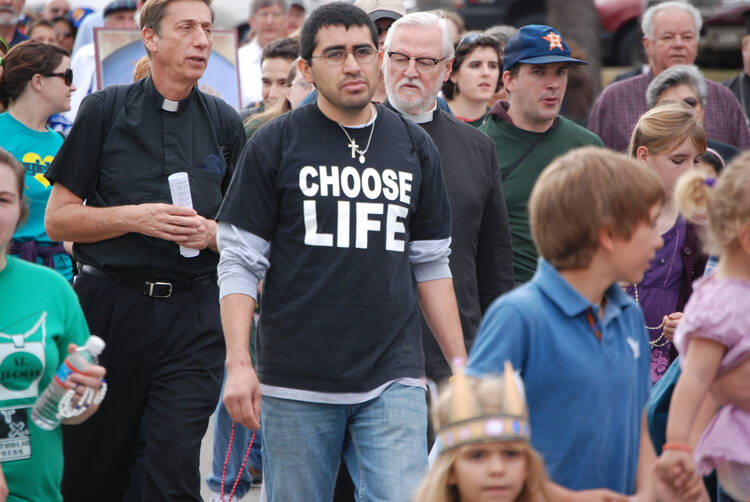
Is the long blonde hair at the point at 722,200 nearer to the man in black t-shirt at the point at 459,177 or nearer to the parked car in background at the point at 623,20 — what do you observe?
the man in black t-shirt at the point at 459,177

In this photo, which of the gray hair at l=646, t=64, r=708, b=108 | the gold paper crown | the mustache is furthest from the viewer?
the gray hair at l=646, t=64, r=708, b=108

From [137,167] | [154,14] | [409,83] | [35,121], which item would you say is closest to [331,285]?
[137,167]

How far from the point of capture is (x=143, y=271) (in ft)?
17.2

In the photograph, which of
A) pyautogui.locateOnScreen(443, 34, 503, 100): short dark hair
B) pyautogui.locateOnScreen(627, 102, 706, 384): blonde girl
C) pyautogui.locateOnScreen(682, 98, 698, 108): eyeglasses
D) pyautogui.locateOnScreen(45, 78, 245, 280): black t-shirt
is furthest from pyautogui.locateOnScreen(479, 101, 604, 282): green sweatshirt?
pyautogui.locateOnScreen(45, 78, 245, 280): black t-shirt

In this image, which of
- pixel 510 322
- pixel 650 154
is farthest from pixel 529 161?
pixel 510 322

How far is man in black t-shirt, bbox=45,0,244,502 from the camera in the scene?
5.18m

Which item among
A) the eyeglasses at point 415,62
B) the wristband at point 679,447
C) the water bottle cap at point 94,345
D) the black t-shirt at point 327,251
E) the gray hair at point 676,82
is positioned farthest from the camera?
the gray hair at point 676,82

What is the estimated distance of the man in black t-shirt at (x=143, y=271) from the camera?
518 centimetres

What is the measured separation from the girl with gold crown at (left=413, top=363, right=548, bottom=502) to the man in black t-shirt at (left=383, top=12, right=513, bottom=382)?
2.15 meters

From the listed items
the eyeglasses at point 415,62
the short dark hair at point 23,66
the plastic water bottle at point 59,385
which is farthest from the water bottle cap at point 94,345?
the short dark hair at point 23,66

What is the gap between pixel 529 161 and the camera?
6477 millimetres

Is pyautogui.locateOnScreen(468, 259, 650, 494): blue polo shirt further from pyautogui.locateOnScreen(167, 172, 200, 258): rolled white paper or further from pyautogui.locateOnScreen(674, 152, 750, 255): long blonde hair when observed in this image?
pyautogui.locateOnScreen(167, 172, 200, 258): rolled white paper

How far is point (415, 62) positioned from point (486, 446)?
3.00 m

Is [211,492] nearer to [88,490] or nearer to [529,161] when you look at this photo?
[88,490]
